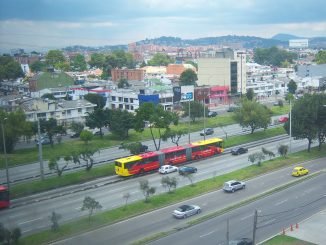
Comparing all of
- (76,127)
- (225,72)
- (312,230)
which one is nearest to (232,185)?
(312,230)

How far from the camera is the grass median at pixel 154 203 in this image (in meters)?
9.57

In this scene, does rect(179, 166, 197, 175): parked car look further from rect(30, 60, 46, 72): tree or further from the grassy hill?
rect(30, 60, 46, 72): tree

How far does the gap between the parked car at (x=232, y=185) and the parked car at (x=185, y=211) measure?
6.66 feet

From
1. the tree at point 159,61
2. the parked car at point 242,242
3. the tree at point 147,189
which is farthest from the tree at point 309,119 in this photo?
the tree at point 159,61

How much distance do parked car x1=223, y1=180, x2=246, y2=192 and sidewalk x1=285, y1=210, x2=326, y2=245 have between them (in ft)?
9.42

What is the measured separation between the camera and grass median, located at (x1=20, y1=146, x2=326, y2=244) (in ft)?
31.4

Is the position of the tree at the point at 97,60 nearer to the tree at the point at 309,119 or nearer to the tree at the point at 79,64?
the tree at the point at 79,64

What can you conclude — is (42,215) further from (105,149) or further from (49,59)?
(49,59)

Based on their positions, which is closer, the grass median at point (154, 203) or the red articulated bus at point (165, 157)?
the grass median at point (154, 203)

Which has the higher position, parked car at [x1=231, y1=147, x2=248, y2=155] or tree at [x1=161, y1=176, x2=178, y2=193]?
tree at [x1=161, y1=176, x2=178, y2=193]

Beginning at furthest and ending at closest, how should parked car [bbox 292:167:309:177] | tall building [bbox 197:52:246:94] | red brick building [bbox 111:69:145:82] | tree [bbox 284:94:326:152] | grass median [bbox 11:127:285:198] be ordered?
red brick building [bbox 111:69:145:82], tall building [bbox 197:52:246:94], tree [bbox 284:94:326:152], parked car [bbox 292:167:309:177], grass median [bbox 11:127:285:198]

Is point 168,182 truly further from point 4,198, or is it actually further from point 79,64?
point 79,64

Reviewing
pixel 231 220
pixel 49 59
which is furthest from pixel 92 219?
pixel 49 59

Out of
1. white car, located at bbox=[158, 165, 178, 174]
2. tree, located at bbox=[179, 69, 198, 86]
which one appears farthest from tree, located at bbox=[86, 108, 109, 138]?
tree, located at bbox=[179, 69, 198, 86]
